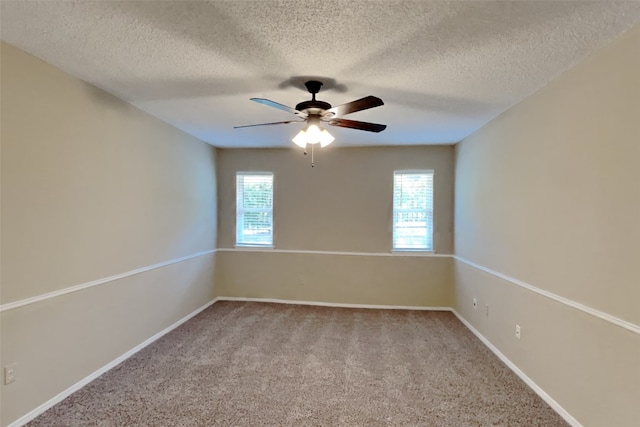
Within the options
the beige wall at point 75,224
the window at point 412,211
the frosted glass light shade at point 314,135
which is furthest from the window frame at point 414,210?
the beige wall at point 75,224

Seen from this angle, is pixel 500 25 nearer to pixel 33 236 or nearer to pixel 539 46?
pixel 539 46

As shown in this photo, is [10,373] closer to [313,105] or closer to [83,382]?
[83,382]

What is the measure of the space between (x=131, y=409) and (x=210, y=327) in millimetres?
1730

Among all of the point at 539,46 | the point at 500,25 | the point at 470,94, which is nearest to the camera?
the point at 500,25

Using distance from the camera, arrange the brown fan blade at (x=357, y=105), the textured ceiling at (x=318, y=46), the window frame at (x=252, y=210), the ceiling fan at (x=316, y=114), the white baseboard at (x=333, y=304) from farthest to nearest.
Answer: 1. the window frame at (x=252, y=210)
2. the white baseboard at (x=333, y=304)
3. the ceiling fan at (x=316, y=114)
4. the brown fan blade at (x=357, y=105)
5. the textured ceiling at (x=318, y=46)

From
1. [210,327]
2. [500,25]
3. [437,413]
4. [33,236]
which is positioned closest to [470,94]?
[500,25]

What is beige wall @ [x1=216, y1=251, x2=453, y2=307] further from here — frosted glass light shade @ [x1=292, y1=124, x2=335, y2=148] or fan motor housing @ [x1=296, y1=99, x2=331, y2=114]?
fan motor housing @ [x1=296, y1=99, x2=331, y2=114]

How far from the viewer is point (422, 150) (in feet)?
16.6

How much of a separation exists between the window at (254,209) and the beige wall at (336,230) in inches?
4.1

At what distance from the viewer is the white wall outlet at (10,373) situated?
2.12 m

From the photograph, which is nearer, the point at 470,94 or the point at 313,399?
the point at 313,399

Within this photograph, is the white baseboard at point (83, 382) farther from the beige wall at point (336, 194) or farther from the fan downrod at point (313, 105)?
the fan downrod at point (313, 105)

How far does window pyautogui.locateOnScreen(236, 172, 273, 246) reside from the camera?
5.43 meters

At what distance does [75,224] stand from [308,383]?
230 centimetres
